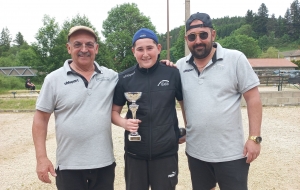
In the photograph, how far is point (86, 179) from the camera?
116 inches

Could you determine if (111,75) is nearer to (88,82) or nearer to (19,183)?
(88,82)

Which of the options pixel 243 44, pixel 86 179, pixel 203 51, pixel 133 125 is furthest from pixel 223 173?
pixel 243 44

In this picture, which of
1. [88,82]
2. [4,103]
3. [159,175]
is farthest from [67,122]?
[4,103]

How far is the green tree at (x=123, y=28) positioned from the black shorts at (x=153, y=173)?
126 ft

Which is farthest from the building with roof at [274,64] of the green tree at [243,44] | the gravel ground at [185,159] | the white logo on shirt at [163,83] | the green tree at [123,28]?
the white logo on shirt at [163,83]

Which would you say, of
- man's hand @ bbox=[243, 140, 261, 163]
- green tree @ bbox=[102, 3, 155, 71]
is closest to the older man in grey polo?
man's hand @ bbox=[243, 140, 261, 163]

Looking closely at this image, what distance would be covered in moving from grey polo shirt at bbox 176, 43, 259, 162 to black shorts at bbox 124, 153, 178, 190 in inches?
15.4

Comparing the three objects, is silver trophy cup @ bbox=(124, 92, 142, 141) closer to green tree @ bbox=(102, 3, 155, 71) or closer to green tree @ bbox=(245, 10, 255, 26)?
green tree @ bbox=(102, 3, 155, 71)

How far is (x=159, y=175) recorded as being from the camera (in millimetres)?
2883

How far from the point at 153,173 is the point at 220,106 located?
106 centimetres

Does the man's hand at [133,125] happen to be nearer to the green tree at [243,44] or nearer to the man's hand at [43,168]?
the man's hand at [43,168]

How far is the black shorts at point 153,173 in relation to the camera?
288 centimetres

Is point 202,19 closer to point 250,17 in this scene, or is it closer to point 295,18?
point 250,17

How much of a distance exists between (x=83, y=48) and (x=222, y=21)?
18294 cm
